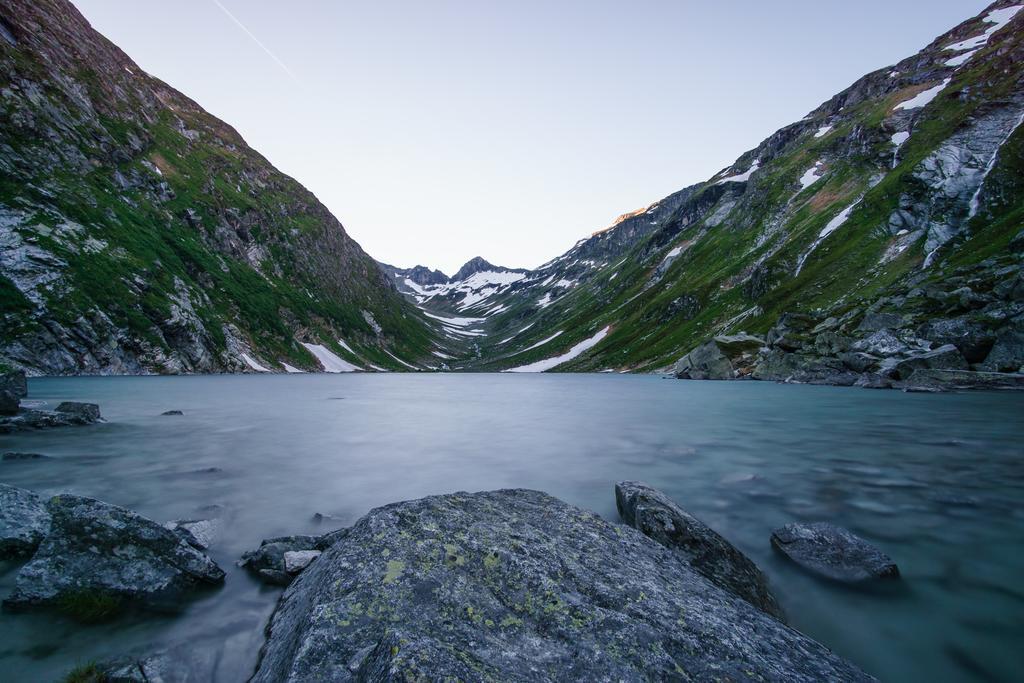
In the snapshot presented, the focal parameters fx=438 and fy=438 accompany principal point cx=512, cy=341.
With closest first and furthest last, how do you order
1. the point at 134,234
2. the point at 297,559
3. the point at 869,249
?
the point at 297,559 → the point at 869,249 → the point at 134,234

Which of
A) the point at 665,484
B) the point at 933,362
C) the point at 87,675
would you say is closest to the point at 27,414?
the point at 87,675

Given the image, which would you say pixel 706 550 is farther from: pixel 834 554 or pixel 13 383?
pixel 13 383

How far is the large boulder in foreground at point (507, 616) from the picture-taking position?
412 centimetres

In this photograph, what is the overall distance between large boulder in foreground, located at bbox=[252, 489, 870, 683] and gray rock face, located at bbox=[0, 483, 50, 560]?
19.1ft

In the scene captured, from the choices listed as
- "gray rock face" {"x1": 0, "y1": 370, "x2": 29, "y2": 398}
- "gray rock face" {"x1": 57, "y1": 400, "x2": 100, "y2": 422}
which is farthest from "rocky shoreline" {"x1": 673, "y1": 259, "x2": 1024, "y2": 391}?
"gray rock face" {"x1": 0, "y1": 370, "x2": 29, "y2": 398}

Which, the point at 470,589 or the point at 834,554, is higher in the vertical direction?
the point at 470,589

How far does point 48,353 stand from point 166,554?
85419 mm

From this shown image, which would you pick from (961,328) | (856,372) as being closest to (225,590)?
(961,328)

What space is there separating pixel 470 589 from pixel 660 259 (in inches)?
8012

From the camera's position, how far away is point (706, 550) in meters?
8.32

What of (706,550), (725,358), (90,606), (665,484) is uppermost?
(706,550)

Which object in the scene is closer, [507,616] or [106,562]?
[507,616]

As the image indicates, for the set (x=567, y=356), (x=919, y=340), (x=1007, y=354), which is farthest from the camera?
(x=567, y=356)

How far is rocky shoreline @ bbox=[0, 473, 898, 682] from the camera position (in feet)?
14.1
